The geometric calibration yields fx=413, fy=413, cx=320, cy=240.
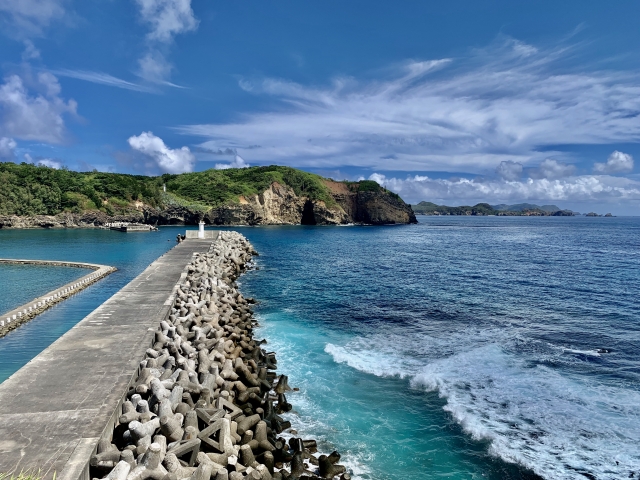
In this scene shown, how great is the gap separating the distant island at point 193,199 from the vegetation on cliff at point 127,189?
0.56ft

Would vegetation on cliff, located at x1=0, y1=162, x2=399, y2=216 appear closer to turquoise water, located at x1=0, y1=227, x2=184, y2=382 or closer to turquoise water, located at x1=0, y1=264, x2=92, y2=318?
turquoise water, located at x1=0, y1=227, x2=184, y2=382

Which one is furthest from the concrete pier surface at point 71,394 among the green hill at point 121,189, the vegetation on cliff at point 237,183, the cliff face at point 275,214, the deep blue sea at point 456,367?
the vegetation on cliff at point 237,183

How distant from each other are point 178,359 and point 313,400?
4076 millimetres

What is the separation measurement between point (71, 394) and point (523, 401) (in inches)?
459

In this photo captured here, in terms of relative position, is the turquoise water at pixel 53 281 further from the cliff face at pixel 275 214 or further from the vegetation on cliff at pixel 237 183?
the vegetation on cliff at pixel 237 183

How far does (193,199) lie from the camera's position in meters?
118

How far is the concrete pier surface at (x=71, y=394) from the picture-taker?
6.51 m

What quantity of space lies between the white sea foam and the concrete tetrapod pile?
4054 mm

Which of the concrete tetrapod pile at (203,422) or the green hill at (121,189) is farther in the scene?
the green hill at (121,189)

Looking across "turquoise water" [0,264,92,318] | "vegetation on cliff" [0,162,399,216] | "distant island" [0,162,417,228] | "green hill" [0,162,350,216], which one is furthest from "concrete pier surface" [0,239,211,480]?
"vegetation on cliff" [0,162,399,216]

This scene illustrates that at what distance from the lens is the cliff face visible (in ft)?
295

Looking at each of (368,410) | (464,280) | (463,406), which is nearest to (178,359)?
(368,410)

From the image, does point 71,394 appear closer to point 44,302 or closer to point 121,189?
point 44,302

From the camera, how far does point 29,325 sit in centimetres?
1720
